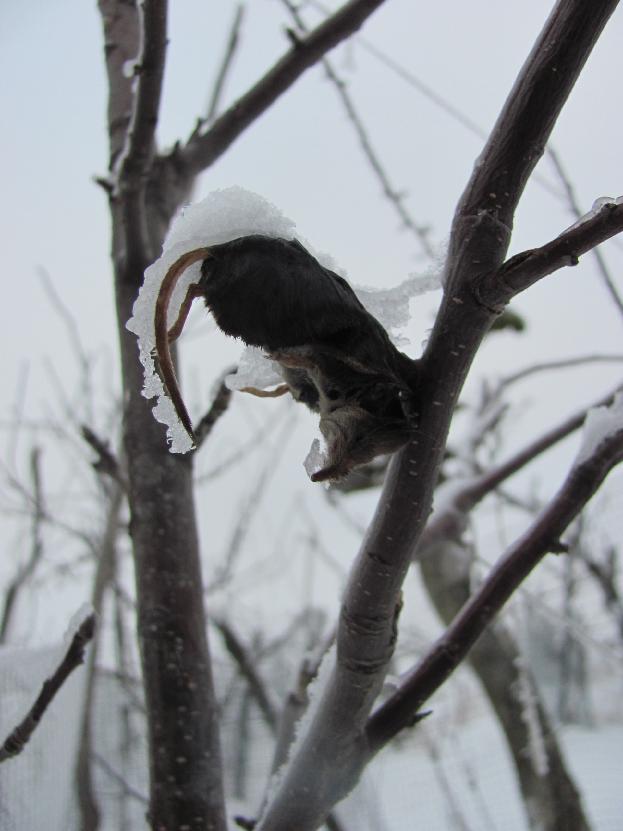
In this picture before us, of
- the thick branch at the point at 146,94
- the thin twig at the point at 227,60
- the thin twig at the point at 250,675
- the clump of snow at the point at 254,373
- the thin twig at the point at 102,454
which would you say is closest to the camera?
the clump of snow at the point at 254,373

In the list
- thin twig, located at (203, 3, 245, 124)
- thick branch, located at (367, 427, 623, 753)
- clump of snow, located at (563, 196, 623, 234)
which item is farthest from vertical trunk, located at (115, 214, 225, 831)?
thin twig, located at (203, 3, 245, 124)

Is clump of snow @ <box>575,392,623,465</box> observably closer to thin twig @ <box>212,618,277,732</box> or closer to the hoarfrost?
the hoarfrost

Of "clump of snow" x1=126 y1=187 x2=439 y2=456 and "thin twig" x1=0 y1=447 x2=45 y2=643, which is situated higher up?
"thin twig" x1=0 y1=447 x2=45 y2=643

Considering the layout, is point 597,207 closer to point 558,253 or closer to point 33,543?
point 558,253

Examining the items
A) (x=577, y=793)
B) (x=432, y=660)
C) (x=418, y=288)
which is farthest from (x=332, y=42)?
(x=577, y=793)

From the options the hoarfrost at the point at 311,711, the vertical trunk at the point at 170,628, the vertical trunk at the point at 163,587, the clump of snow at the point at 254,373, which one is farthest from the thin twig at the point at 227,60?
the hoarfrost at the point at 311,711

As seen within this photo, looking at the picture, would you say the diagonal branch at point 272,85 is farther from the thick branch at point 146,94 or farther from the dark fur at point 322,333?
the dark fur at point 322,333

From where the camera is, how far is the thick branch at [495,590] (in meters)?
0.47

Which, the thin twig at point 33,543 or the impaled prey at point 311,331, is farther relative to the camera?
the thin twig at point 33,543

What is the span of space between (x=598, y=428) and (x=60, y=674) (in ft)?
1.36

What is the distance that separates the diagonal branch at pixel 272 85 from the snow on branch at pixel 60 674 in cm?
50

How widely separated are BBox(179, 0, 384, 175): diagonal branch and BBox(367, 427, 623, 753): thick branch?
51 centimetres

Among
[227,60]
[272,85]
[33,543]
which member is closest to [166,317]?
[272,85]

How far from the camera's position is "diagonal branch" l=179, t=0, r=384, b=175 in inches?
28.3
